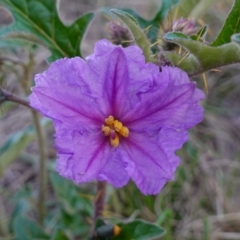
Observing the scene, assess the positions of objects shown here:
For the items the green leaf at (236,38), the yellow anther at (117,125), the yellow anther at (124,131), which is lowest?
the yellow anther at (124,131)

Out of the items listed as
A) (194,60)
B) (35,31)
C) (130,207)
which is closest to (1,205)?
(130,207)

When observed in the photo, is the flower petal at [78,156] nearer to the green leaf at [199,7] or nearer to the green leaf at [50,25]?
the green leaf at [50,25]

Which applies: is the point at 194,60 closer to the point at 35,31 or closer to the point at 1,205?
the point at 35,31

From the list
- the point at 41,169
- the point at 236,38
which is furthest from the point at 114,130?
the point at 41,169

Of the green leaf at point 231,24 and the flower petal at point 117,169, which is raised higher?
the green leaf at point 231,24

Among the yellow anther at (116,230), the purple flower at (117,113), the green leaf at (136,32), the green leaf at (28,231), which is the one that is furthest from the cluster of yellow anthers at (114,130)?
the green leaf at (28,231)

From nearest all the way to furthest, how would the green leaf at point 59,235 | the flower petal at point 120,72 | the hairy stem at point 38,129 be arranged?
the flower petal at point 120,72, the green leaf at point 59,235, the hairy stem at point 38,129

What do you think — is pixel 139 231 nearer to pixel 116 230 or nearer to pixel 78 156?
pixel 116 230

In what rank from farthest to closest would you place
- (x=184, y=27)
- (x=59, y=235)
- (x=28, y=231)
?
(x=28, y=231), (x=59, y=235), (x=184, y=27)
